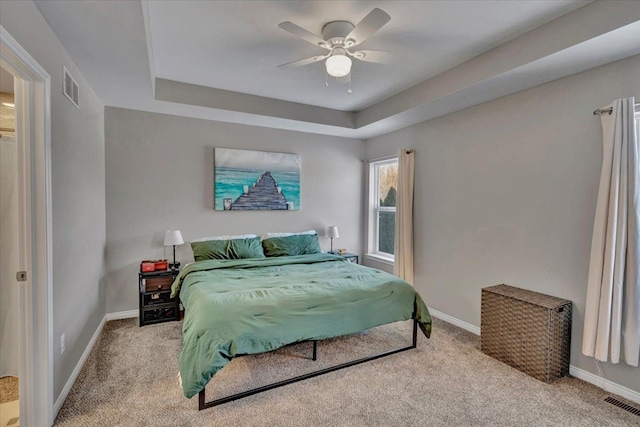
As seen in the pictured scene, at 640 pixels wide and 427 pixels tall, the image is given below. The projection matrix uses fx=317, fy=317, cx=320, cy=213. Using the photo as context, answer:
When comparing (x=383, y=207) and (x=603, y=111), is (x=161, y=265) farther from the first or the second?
(x=603, y=111)

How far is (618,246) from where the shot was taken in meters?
2.18

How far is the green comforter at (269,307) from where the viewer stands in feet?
6.63

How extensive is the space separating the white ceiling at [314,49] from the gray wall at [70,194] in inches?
6.1

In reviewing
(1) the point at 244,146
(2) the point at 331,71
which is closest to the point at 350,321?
(2) the point at 331,71

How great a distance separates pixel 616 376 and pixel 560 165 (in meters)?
1.62

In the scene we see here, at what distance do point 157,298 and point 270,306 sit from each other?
1914mm

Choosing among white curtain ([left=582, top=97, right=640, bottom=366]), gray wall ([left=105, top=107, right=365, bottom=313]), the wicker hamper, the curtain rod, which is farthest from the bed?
the curtain rod

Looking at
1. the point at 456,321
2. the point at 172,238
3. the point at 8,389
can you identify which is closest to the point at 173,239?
the point at 172,238

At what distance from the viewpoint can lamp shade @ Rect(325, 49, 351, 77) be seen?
2180 mm

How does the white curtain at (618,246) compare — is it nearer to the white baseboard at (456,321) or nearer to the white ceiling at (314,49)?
the white ceiling at (314,49)

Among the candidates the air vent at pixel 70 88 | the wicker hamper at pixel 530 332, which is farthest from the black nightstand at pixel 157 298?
the wicker hamper at pixel 530 332

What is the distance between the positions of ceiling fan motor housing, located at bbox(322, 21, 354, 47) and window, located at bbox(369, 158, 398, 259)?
2591 millimetres

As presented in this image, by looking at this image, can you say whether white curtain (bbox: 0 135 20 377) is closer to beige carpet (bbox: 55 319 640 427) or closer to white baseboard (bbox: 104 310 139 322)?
beige carpet (bbox: 55 319 640 427)

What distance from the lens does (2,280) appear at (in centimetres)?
233
